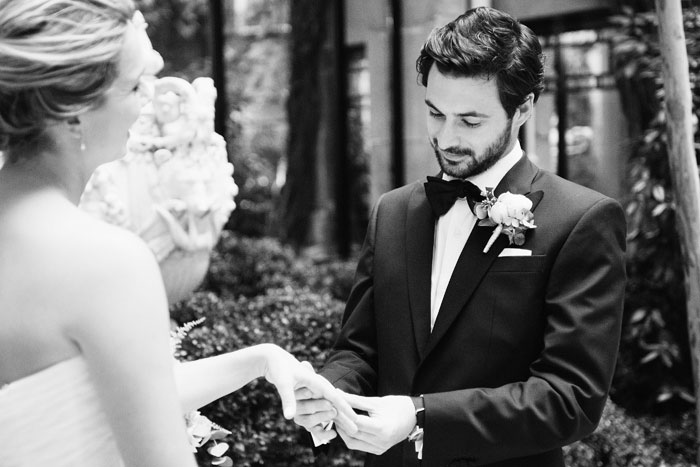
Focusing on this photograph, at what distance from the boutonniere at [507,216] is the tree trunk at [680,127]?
1790 mm

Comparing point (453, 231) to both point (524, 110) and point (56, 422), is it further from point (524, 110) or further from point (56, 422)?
point (56, 422)

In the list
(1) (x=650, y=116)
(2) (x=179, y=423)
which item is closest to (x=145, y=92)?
(2) (x=179, y=423)

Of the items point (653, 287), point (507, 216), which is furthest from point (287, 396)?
point (653, 287)

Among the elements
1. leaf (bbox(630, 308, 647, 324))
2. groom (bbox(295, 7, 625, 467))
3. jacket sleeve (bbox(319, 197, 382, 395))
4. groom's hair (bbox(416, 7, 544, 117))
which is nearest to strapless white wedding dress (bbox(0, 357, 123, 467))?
groom (bbox(295, 7, 625, 467))

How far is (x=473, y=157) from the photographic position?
2512mm

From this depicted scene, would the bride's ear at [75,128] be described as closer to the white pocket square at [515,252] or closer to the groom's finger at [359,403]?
the groom's finger at [359,403]

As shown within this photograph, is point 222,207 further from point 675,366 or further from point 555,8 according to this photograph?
point 555,8

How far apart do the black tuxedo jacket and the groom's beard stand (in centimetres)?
8

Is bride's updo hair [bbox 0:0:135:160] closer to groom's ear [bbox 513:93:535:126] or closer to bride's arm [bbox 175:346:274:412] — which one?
bride's arm [bbox 175:346:274:412]

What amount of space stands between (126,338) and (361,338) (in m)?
1.35

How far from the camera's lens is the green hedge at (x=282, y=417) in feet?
12.4

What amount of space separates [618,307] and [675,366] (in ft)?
11.6

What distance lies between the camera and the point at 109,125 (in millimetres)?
1510

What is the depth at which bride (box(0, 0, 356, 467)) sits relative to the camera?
4.56ft
